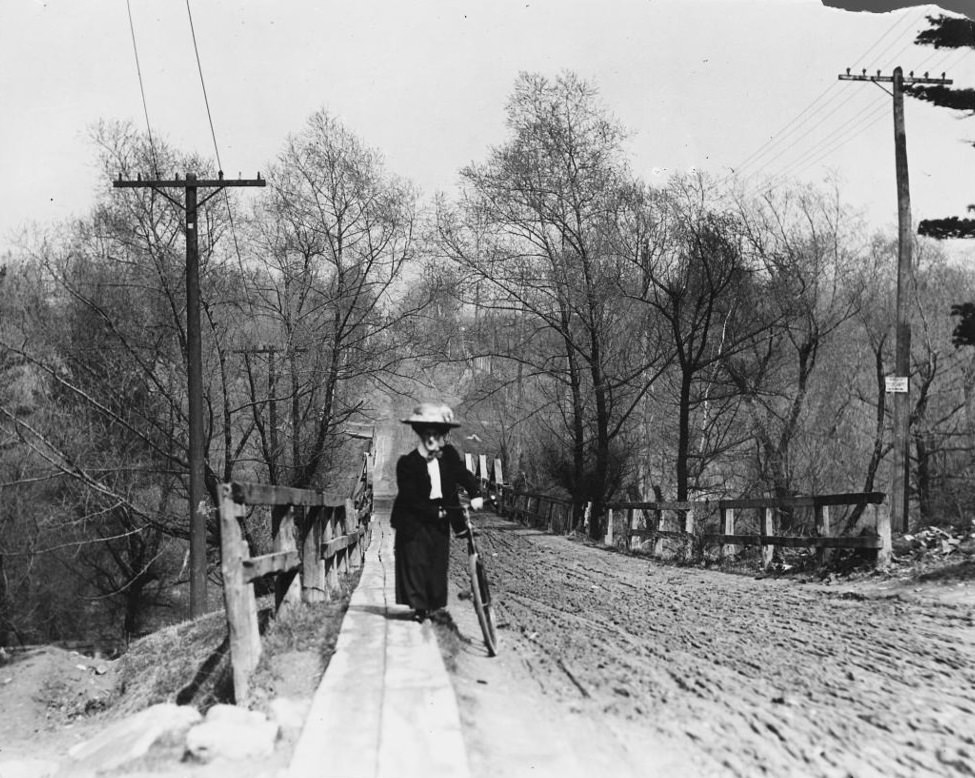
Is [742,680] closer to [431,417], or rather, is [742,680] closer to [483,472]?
[431,417]

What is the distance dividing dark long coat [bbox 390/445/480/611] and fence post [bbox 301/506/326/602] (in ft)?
4.36

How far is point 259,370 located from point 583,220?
395 inches

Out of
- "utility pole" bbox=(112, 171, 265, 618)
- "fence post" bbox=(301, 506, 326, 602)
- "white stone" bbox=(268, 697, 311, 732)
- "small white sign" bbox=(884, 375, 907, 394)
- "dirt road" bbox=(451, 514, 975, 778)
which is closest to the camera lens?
"dirt road" bbox=(451, 514, 975, 778)

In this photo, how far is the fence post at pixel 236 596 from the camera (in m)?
5.55

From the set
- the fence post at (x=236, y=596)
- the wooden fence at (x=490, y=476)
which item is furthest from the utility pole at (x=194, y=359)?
the wooden fence at (x=490, y=476)

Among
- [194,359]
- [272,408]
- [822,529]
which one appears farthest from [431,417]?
[272,408]

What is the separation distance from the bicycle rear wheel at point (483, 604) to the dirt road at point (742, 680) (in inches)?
5.4

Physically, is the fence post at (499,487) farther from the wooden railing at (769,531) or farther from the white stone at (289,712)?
the white stone at (289,712)

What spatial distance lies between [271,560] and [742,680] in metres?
3.12

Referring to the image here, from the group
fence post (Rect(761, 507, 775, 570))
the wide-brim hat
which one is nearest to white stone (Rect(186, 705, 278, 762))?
the wide-brim hat

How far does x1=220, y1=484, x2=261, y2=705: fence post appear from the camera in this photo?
5.55 metres

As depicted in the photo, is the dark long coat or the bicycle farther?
the dark long coat

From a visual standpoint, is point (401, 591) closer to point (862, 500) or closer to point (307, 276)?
point (862, 500)

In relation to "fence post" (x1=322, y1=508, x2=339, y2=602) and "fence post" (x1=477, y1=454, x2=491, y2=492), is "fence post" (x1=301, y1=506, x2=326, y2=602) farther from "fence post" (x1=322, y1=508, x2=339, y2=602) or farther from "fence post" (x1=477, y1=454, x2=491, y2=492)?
"fence post" (x1=477, y1=454, x2=491, y2=492)
